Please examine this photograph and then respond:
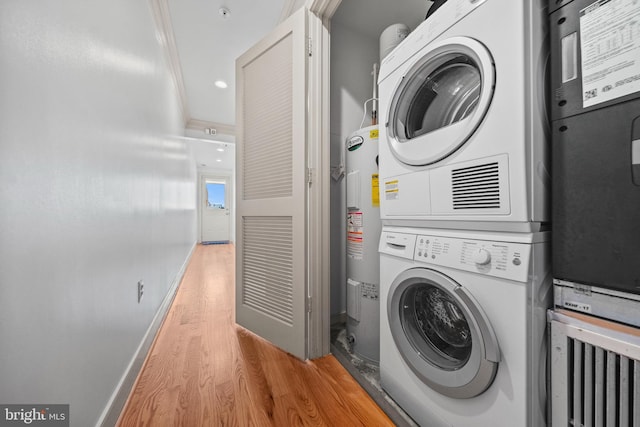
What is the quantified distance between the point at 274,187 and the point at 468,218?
3.70 ft

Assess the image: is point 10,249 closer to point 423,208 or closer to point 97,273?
point 97,273

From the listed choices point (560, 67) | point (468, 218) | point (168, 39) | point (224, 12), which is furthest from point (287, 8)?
point (468, 218)

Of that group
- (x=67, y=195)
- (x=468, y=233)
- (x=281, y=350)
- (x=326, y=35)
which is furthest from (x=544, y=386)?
(x=326, y=35)

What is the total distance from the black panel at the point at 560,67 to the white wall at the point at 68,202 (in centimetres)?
133

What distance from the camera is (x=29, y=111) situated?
0.59 metres

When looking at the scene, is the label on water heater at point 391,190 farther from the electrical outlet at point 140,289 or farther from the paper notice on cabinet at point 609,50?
the electrical outlet at point 140,289

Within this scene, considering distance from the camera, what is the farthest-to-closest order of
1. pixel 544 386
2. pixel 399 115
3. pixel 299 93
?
pixel 299 93
pixel 399 115
pixel 544 386

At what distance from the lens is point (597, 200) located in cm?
57

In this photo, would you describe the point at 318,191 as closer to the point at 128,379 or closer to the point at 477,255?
the point at 477,255

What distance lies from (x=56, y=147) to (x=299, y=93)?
3.62 ft

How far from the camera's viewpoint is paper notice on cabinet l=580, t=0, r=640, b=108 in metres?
0.52

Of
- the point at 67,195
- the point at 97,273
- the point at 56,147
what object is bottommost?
the point at 97,273

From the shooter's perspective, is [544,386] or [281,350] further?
[281,350]

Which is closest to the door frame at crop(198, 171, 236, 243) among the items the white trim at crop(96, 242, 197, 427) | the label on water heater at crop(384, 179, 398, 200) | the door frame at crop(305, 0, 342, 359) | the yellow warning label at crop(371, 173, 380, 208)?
the white trim at crop(96, 242, 197, 427)
